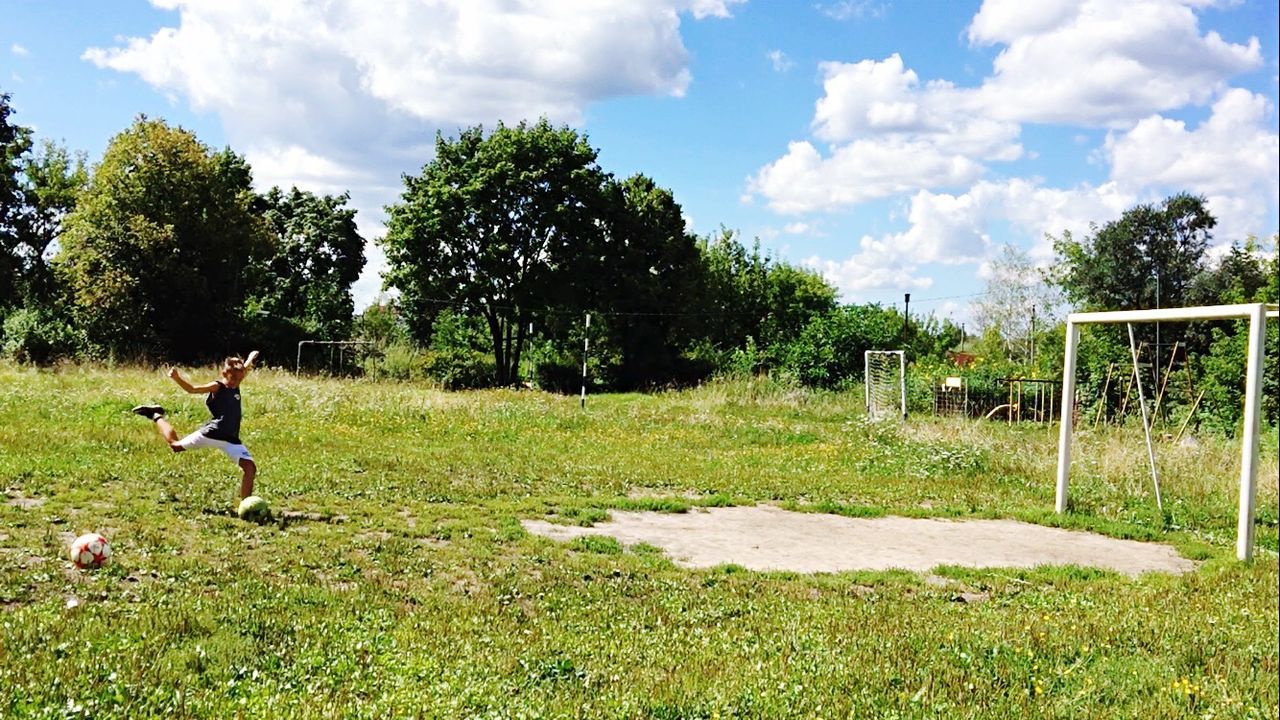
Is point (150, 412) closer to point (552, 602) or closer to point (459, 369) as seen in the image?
point (552, 602)

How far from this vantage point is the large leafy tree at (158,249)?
37875 millimetres

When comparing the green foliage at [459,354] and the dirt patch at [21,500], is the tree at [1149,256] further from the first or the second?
the dirt patch at [21,500]

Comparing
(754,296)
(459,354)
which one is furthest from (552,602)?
(754,296)

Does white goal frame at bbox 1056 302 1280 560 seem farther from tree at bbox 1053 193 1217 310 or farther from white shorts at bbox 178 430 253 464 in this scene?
tree at bbox 1053 193 1217 310

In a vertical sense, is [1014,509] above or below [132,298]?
below

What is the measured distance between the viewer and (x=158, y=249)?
3831cm

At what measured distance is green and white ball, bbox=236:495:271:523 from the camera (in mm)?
10062

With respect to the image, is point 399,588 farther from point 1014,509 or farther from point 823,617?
point 1014,509

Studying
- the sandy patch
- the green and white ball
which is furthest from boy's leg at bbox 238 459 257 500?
the sandy patch

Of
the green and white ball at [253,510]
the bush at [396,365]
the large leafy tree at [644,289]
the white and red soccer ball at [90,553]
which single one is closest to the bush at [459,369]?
the bush at [396,365]

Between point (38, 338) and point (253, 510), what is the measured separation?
110 ft

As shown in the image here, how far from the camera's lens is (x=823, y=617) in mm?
7148

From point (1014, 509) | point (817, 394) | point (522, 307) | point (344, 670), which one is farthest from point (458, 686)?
point (522, 307)

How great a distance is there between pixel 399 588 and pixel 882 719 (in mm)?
4127
